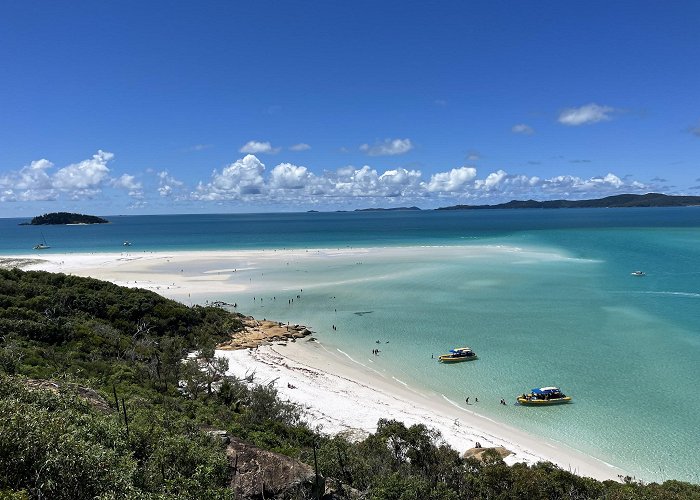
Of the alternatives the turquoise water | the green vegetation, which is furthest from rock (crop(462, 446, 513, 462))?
the turquoise water

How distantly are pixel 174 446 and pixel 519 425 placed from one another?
66.7 ft

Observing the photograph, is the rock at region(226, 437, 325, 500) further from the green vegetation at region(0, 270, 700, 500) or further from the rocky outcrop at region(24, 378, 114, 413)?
the rocky outcrop at region(24, 378, 114, 413)

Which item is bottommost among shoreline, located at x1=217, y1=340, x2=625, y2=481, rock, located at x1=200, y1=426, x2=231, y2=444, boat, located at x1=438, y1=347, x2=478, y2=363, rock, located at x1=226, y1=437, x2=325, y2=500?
shoreline, located at x1=217, y1=340, x2=625, y2=481

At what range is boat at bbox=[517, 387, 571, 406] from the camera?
27.5 meters

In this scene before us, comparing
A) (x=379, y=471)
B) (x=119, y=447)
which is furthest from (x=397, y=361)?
(x=119, y=447)

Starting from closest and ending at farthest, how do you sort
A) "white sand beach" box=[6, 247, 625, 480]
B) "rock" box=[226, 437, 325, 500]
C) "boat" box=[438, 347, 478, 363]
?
"rock" box=[226, 437, 325, 500] < "white sand beach" box=[6, 247, 625, 480] < "boat" box=[438, 347, 478, 363]

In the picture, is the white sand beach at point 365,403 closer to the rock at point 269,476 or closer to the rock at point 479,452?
the rock at point 479,452

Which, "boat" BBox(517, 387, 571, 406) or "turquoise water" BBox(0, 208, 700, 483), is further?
"boat" BBox(517, 387, 571, 406)

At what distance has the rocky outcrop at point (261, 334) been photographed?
40.0 metres

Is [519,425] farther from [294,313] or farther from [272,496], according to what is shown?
[294,313]

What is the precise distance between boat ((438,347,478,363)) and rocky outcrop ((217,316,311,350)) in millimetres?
14357

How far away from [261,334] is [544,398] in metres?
25.3

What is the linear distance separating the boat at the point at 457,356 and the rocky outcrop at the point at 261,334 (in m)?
14.4

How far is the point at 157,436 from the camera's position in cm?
1365
